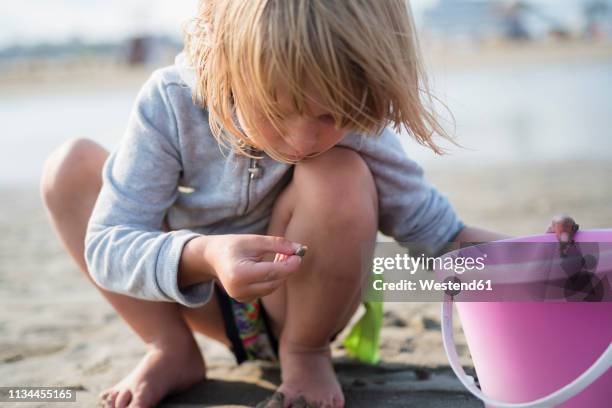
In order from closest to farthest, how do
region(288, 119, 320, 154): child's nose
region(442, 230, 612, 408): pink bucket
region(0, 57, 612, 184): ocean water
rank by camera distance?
region(442, 230, 612, 408): pink bucket
region(288, 119, 320, 154): child's nose
region(0, 57, 612, 184): ocean water

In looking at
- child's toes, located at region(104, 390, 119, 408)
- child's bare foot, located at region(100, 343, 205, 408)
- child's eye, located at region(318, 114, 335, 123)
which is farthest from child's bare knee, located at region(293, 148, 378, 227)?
child's toes, located at region(104, 390, 119, 408)

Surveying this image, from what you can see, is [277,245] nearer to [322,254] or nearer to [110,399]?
[322,254]

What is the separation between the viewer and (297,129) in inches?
46.7

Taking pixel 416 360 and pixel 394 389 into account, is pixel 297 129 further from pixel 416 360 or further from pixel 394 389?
pixel 416 360

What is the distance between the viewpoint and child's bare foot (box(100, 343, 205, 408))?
4.87 ft

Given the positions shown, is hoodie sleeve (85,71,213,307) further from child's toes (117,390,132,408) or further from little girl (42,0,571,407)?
child's toes (117,390,132,408)

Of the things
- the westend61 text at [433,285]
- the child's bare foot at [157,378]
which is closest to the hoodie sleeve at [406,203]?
the westend61 text at [433,285]

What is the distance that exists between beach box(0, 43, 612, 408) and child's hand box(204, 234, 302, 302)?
0.39 meters

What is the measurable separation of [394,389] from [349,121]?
0.68 meters

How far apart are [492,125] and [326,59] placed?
22.6 ft

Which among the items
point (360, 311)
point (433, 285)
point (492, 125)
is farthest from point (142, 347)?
point (492, 125)

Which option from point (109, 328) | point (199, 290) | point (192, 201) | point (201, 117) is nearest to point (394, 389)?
point (199, 290)

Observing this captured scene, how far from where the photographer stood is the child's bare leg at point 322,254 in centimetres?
140

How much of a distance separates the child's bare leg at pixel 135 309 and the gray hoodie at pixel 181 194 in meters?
0.15
